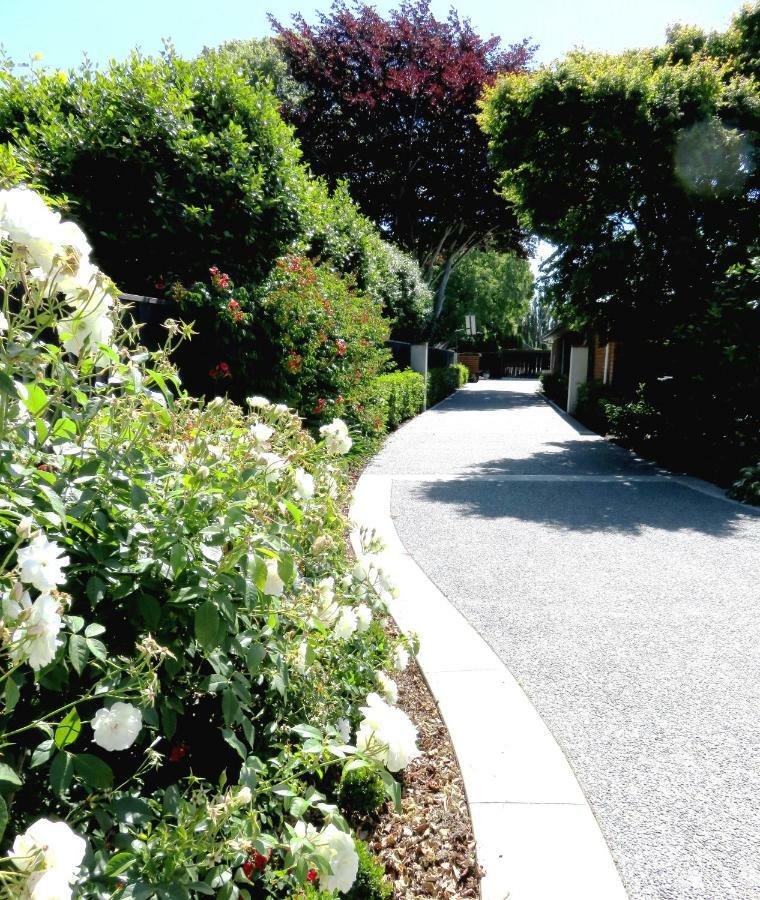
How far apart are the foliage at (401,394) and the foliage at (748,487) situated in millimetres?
5275

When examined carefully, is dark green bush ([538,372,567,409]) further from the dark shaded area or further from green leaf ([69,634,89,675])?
green leaf ([69,634,89,675])

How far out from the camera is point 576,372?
1912 cm

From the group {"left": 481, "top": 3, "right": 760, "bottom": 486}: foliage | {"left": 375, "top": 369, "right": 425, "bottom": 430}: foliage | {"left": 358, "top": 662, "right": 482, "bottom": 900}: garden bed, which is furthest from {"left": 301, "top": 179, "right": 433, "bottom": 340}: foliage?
{"left": 358, "top": 662, "right": 482, "bottom": 900}: garden bed

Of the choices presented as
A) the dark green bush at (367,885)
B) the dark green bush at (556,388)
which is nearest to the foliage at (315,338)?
the dark green bush at (367,885)

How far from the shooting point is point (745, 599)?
4742 mm

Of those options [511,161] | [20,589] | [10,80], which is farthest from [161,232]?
[511,161]

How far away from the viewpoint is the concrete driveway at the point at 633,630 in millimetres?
2402

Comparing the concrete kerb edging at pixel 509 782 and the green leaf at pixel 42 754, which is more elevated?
the green leaf at pixel 42 754

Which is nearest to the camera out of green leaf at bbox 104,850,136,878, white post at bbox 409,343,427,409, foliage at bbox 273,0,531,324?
green leaf at bbox 104,850,136,878

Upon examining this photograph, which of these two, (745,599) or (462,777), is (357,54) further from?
(462,777)

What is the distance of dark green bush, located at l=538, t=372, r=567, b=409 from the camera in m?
22.9

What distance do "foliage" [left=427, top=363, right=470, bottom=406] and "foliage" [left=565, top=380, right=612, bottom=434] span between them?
5.12m

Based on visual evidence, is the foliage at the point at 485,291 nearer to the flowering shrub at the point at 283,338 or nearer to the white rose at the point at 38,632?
the flowering shrub at the point at 283,338

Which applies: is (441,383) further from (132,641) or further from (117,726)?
(117,726)
